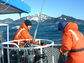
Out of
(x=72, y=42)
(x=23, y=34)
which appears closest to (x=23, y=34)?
(x=23, y=34)

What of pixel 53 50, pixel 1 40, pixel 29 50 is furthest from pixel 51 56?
pixel 1 40

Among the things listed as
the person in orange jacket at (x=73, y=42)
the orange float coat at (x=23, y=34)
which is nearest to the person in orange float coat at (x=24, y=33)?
the orange float coat at (x=23, y=34)

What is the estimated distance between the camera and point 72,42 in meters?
5.14

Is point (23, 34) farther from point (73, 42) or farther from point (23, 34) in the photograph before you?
point (73, 42)

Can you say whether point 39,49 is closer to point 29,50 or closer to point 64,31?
point 29,50

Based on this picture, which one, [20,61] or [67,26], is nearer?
[67,26]

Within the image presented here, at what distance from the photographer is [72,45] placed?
16.9 feet

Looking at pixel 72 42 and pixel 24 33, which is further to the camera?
pixel 24 33

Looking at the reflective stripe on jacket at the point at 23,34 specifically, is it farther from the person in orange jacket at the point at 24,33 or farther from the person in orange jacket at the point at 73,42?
the person in orange jacket at the point at 73,42

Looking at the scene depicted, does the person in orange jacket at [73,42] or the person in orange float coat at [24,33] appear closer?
the person in orange jacket at [73,42]

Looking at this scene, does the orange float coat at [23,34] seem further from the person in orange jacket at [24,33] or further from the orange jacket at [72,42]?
the orange jacket at [72,42]

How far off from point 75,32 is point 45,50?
2.96ft

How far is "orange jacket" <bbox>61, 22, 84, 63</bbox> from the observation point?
16.7ft

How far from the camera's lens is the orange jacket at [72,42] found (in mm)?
5082
